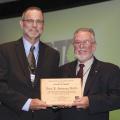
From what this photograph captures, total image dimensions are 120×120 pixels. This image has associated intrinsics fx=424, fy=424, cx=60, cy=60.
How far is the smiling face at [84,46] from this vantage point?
10.9 ft

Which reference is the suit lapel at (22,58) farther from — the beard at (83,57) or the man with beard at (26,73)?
the beard at (83,57)

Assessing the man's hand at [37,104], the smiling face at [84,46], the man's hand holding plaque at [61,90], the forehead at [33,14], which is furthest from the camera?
the smiling face at [84,46]

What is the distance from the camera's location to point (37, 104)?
3.00 meters

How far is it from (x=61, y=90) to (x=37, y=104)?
240 mm

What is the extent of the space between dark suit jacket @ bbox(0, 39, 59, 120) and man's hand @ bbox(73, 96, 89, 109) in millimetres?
241

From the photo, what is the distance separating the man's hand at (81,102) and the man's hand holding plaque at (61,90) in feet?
0.15

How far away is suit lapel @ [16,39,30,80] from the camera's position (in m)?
3.13

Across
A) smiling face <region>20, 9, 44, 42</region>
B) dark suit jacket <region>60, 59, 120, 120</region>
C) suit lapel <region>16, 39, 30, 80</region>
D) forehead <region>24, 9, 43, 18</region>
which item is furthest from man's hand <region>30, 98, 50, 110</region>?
forehead <region>24, 9, 43, 18</region>

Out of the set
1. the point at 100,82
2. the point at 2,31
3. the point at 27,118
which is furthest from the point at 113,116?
the point at 2,31

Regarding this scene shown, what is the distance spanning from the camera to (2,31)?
17.4 ft

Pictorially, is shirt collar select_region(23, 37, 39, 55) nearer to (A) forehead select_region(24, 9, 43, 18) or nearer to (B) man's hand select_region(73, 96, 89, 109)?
(A) forehead select_region(24, 9, 43, 18)

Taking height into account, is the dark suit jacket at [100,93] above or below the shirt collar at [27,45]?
below

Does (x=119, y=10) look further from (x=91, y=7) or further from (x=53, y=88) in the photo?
(x=53, y=88)

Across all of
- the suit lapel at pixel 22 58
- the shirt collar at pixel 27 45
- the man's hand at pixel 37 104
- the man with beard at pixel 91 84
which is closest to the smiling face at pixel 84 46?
the man with beard at pixel 91 84
